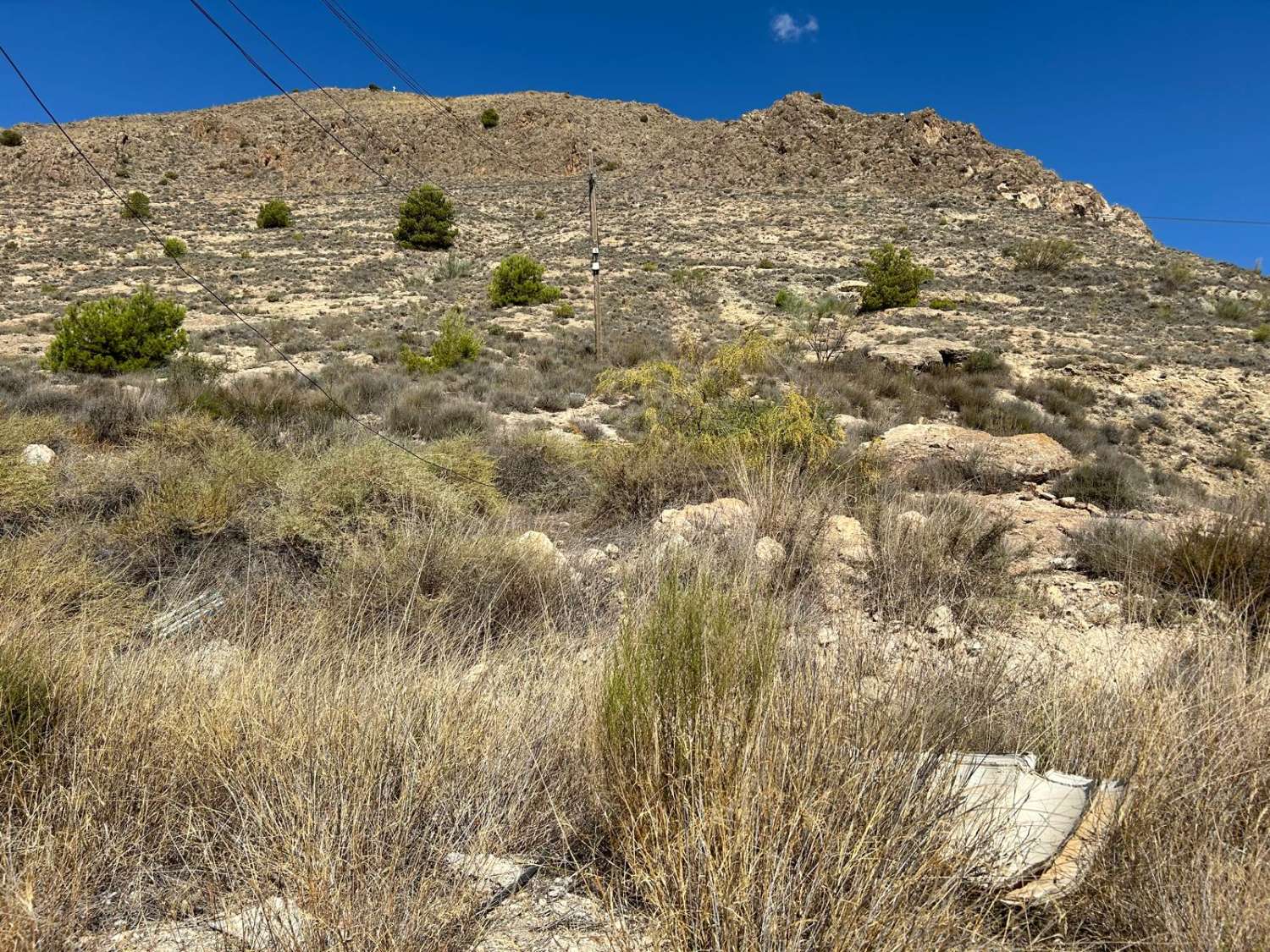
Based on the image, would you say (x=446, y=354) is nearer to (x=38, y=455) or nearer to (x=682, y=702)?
(x=38, y=455)

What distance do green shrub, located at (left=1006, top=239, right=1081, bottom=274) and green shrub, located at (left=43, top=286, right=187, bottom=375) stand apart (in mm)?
28505

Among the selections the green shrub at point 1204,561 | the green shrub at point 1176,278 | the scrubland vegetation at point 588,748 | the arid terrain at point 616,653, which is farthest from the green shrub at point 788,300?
the scrubland vegetation at point 588,748

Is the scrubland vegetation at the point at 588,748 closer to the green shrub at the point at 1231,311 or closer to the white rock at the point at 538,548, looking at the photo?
the white rock at the point at 538,548

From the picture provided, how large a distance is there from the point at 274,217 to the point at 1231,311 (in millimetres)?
39473

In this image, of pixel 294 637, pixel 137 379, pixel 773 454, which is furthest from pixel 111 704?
pixel 137 379

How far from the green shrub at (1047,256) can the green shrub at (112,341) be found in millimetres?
28505

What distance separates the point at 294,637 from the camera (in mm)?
3062

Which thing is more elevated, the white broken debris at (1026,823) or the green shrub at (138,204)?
the green shrub at (138,204)

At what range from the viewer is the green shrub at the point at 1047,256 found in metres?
25.0

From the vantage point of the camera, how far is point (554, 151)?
50.2 m

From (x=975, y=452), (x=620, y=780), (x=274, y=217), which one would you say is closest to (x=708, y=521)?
(x=620, y=780)

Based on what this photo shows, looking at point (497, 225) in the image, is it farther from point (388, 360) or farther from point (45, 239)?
point (388, 360)

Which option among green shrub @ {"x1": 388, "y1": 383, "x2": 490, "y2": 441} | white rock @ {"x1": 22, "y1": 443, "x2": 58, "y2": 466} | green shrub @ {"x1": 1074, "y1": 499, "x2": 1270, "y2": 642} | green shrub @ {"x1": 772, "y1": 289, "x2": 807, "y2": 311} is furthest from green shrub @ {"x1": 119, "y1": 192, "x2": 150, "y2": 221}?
green shrub @ {"x1": 1074, "y1": 499, "x2": 1270, "y2": 642}

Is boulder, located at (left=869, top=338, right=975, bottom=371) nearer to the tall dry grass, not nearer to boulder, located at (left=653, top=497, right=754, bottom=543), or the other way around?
boulder, located at (left=653, top=497, right=754, bottom=543)
